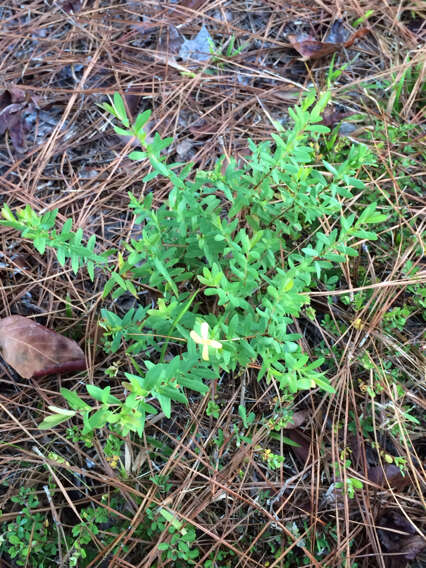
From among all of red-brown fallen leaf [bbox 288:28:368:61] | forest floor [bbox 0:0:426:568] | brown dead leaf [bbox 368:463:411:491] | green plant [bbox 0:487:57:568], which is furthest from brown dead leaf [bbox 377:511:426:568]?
red-brown fallen leaf [bbox 288:28:368:61]

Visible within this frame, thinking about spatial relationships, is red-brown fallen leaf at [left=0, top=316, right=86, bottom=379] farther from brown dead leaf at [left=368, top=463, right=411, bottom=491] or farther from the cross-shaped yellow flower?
brown dead leaf at [left=368, top=463, right=411, bottom=491]

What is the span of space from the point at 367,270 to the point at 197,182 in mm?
1046

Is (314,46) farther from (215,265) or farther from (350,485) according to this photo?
(350,485)

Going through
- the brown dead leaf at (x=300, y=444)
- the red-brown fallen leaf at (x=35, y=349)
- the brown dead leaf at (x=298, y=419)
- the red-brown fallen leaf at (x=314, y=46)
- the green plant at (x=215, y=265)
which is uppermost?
the red-brown fallen leaf at (x=314, y=46)

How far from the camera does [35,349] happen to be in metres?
2.25

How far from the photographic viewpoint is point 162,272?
6.28 ft

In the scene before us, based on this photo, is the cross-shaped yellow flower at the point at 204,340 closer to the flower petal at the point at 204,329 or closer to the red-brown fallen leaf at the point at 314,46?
the flower petal at the point at 204,329

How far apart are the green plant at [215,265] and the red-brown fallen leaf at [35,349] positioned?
0.69 ft

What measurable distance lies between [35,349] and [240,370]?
3.29 ft

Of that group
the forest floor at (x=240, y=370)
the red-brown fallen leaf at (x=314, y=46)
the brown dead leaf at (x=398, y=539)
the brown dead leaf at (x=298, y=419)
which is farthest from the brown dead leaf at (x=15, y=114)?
the brown dead leaf at (x=398, y=539)

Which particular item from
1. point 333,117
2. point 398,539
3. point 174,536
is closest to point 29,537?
point 174,536

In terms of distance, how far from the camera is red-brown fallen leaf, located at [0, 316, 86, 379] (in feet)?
7.30

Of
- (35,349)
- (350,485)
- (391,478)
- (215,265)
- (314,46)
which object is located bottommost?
(391,478)

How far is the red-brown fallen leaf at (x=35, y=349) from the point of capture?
223cm
